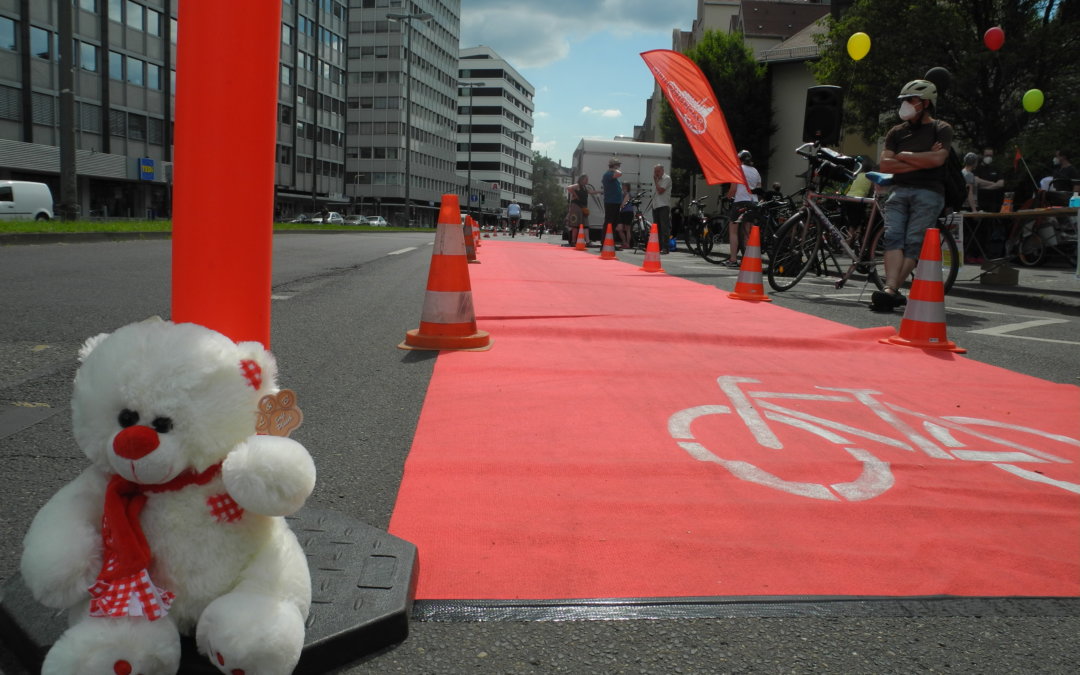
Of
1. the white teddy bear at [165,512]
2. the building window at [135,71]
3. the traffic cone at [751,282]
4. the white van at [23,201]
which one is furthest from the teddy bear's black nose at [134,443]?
the building window at [135,71]

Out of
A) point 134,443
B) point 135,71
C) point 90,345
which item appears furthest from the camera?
point 135,71

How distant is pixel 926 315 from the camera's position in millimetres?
5934

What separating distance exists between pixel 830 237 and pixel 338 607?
27.6ft

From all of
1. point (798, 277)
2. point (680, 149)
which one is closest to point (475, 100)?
point (680, 149)

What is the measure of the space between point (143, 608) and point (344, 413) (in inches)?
85.8

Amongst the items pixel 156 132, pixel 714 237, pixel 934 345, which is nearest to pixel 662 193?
pixel 714 237

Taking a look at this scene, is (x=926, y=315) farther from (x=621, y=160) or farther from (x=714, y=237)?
(x=621, y=160)

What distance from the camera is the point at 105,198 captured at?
A: 4872 centimetres

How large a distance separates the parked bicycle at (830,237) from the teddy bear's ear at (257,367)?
25.1ft

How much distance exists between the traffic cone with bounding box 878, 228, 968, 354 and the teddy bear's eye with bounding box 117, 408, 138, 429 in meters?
5.47

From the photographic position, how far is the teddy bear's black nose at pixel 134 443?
1.36 meters

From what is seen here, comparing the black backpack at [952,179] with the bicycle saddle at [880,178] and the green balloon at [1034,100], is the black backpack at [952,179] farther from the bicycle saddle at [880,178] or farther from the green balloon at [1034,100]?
the green balloon at [1034,100]

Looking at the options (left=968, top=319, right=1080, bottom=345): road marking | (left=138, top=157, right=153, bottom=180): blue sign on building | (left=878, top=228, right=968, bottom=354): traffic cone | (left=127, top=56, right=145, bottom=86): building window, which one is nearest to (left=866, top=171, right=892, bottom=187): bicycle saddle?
(left=968, top=319, right=1080, bottom=345): road marking

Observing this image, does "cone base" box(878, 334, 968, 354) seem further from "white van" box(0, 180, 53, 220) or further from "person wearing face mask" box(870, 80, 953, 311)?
"white van" box(0, 180, 53, 220)
